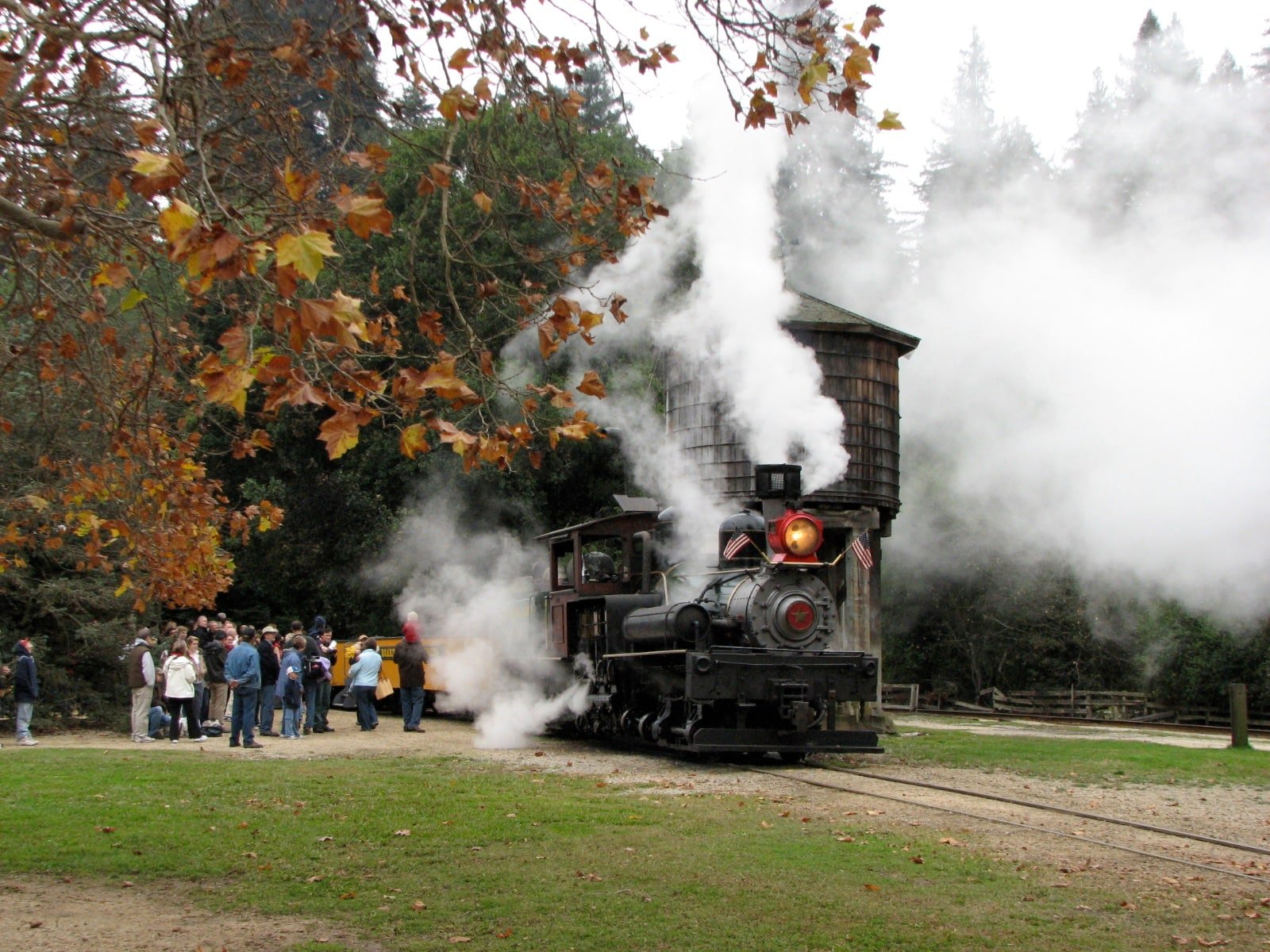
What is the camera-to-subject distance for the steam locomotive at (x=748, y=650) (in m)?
13.7

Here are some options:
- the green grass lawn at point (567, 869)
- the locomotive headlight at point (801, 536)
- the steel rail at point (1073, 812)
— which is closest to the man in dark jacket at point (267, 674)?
the green grass lawn at point (567, 869)

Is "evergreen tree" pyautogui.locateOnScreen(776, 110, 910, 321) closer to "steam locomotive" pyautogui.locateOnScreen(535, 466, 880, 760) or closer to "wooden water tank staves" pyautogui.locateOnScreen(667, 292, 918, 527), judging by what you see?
"wooden water tank staves" pyautogui.locateOnScreen(667, 292, 918, 527)

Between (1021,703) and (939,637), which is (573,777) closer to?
→ (1021,703)

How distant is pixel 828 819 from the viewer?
32.3 ft

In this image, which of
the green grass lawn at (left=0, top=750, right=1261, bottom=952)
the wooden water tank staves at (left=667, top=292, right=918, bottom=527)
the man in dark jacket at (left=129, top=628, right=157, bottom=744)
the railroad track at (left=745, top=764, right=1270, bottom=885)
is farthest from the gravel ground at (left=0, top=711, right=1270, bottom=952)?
the wooden water tank staves at (left=667, top=292, right=918, bottom=527)

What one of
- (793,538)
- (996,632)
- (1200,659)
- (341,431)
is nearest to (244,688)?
(793,538)

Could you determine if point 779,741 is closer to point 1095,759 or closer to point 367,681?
point 1095,759

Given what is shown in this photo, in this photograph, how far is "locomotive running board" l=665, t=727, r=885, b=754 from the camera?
13.8 metres

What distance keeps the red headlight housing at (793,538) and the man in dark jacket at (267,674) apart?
7.65 meters

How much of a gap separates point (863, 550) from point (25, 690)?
1205cm

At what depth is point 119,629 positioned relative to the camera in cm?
2075

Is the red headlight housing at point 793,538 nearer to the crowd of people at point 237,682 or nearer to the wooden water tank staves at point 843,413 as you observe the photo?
the wooden water tank staves at point 843,413

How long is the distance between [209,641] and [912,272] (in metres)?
34.1

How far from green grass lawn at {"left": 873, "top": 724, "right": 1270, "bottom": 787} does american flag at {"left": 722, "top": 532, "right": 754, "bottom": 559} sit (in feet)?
9.16
